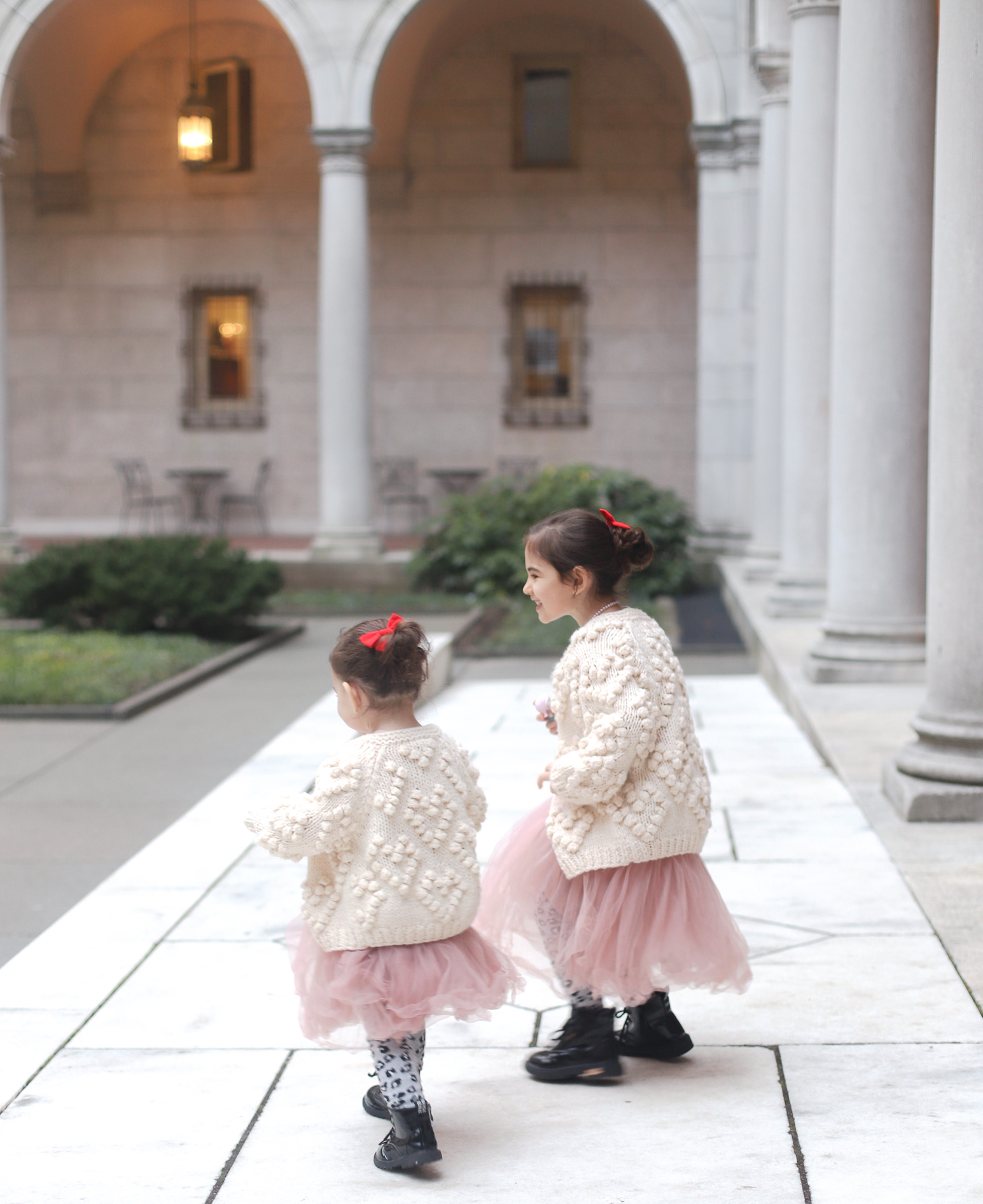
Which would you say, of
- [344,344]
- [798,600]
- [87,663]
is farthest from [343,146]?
[798,600]

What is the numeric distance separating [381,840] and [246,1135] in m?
0.71

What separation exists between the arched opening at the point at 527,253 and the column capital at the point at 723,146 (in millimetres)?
4464

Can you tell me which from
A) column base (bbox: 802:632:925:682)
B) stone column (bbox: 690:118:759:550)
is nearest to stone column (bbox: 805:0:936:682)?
column base (bbox: 802:632:925:682)

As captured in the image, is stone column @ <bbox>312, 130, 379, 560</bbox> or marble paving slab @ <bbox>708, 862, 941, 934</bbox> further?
stone column @ <bbox>312, 130, 379, 560</bbox>

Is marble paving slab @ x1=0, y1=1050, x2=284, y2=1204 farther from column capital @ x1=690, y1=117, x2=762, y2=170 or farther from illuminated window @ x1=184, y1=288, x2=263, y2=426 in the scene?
illuminated window @ x1=184, y1=288, x2=263, y2=426

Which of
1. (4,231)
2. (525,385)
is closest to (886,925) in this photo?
(525,385)

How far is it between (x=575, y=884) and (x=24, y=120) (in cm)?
2017

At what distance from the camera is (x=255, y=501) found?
21.0 metres

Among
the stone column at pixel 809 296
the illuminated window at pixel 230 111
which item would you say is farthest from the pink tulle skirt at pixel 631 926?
the illuminated window at pixel 230 111

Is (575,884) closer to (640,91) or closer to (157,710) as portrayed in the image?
(157,710)

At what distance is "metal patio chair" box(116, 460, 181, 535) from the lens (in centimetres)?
2106

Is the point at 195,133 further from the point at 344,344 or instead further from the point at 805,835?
the point at 805,835

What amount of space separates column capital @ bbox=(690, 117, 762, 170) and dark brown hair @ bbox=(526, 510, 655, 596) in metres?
13.1

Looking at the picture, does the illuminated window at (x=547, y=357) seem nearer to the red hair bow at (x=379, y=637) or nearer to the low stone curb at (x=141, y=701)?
the low stone curb at (x=141, y=701)
